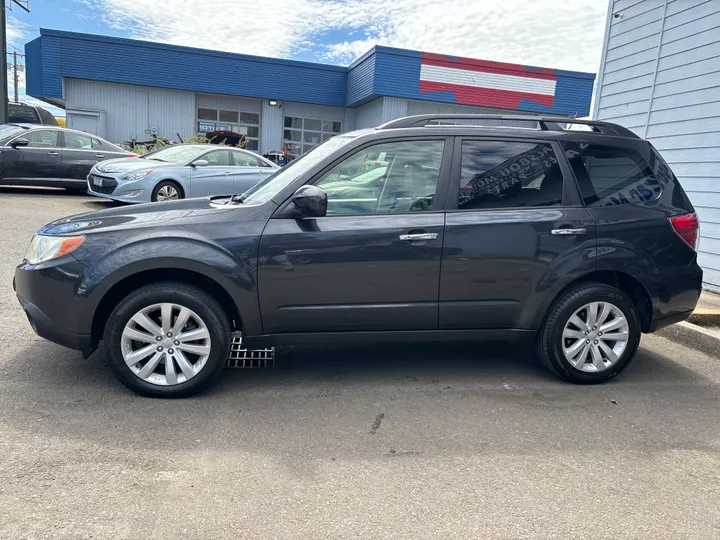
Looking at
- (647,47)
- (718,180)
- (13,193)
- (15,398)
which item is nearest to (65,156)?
(13,193)

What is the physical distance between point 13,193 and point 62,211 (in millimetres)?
3181

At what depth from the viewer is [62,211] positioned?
1042 cm

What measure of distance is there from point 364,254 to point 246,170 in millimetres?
8440

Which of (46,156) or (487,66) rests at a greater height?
(487,66)

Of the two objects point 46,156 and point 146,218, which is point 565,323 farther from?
point 46,156

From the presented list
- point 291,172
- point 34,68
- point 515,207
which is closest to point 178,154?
point 291,172

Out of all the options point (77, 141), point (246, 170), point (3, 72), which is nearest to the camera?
point (246, 170)

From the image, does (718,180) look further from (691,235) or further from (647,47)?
(691,235)

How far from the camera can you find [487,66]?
A: 78.9ft

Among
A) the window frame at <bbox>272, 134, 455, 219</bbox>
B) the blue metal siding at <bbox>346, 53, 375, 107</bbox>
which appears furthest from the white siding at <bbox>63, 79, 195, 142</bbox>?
the window frame at <bbox>272, 134, 455, 219</bbox>

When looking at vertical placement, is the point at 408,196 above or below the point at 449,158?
below

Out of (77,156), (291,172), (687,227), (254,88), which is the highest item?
(254,88)

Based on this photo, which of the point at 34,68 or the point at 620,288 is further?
the point at 34,68

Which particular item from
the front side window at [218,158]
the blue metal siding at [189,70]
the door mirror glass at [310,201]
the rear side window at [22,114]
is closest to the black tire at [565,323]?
the door mirror glass at [310,201]
